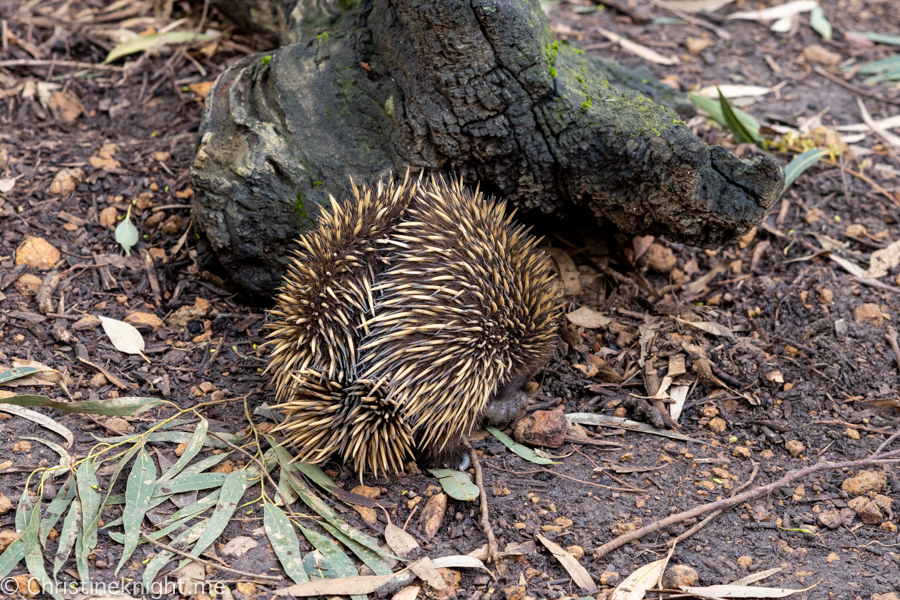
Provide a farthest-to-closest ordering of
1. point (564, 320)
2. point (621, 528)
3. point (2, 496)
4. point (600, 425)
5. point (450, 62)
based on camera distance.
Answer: point (564, 320), point (600, 425), point (450, 62), point (621, 528), point (2, 496)

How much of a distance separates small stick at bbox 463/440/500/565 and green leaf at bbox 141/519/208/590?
126 centimetres

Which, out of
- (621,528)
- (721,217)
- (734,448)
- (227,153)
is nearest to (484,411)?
(621,528)

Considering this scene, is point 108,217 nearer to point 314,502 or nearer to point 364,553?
point 314,502

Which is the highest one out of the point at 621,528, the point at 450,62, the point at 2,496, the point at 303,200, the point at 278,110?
the point at 450,62

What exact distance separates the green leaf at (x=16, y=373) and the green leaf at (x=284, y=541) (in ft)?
4.68

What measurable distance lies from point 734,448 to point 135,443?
3.02 metres

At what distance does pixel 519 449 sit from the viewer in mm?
3836

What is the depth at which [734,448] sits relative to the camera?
3.81 metres

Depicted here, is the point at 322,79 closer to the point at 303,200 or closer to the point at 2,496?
the point at 303,200

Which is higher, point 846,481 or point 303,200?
point 303,200

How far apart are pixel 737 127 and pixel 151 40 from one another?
4.59 m

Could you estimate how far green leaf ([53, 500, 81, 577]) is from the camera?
294 centimetres

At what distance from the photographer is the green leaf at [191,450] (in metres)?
3.42

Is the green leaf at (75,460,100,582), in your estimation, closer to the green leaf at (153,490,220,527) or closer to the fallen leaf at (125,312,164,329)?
the green leaf at (153,490,220,527)
